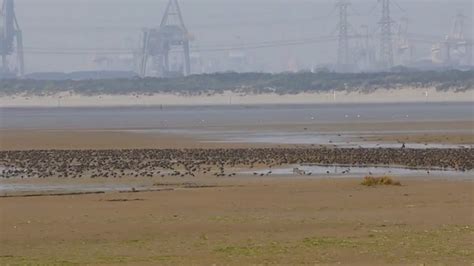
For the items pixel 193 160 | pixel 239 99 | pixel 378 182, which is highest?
pixel 378 182

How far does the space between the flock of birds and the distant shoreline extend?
94.2m

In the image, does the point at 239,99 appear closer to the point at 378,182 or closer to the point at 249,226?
the point at 378,182

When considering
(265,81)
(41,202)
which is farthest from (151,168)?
(265,81)

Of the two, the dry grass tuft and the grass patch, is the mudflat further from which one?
the dry grass tuft

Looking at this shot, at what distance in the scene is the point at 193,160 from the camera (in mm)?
33875

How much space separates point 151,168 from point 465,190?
1064cm

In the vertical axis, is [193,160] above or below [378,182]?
below

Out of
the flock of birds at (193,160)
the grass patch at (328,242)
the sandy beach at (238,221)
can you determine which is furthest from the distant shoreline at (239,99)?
the grass patch at (328,242)

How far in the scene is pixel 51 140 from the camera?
4841cm

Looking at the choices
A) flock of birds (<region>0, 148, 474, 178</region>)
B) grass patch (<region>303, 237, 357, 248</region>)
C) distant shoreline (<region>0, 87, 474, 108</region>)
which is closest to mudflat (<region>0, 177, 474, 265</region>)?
grass patch (<region>303, 237, 357, 248</region>)

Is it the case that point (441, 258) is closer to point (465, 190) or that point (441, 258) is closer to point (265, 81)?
point (465, 190)

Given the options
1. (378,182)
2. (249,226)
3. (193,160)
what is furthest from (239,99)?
(249,226)

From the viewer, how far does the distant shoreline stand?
134375 mm

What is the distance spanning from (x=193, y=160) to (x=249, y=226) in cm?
1633
